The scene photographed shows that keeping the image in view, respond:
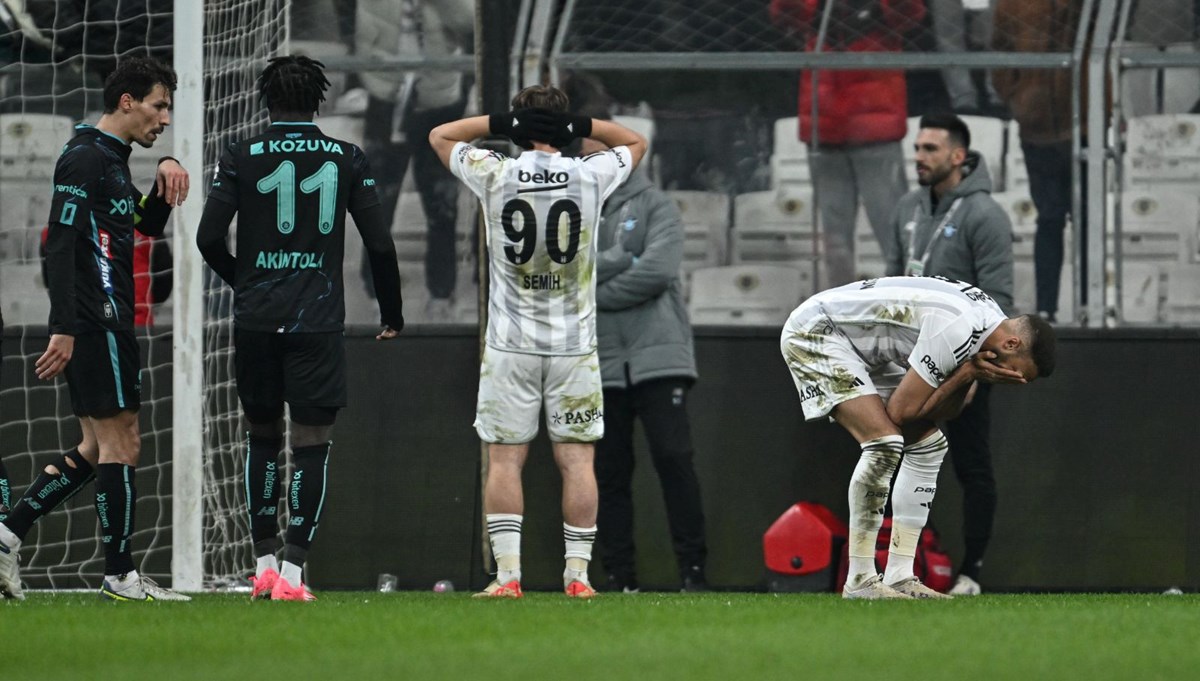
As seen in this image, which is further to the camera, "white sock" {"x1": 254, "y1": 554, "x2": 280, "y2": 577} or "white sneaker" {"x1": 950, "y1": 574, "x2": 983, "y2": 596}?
"white sneaker" {"x1": 950, "y1": 574, "x2": 983, "y2": 596}

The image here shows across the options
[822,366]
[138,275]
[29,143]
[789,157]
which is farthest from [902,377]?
[29,143]

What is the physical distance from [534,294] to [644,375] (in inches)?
62.8

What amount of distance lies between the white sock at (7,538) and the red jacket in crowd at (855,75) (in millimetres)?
4456

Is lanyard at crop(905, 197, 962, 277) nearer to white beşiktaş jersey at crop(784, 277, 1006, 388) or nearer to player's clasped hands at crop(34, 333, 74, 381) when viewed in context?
white beşiktaş jersey at crop(784, 277, 1006, 388)

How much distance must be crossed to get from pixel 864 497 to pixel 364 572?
2.95m

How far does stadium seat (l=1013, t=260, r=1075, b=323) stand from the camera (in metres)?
9.38

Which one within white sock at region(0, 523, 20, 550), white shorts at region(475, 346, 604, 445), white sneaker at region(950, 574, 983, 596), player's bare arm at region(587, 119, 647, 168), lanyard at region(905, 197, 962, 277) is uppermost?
player's bare arm at region(587, 119, 647, 168)

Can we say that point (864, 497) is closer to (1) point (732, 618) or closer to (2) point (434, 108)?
(1) point (732, 618)

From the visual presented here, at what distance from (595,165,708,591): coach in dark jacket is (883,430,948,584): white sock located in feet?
5.14

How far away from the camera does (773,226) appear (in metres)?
9.65

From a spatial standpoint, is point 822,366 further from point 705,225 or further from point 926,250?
point 705,225

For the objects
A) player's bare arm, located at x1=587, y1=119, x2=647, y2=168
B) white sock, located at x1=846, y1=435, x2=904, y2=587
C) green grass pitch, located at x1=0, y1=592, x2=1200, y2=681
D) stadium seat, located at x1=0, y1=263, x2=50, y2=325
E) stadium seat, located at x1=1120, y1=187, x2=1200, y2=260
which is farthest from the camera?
stadium seat, located at x1=0, y1=263, x2=50, y2=325

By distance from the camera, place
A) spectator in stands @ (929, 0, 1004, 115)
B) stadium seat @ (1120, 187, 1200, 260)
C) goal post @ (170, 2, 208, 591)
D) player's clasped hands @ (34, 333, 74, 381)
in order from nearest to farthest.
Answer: player's clasped hands @ (34, 333, 74, 381) → goal post @ (170, 2, 208, 591) → stadium seat @ (1120, 187, 1200, 260) → spectator in stands @ (929, 0, 1004, 115)

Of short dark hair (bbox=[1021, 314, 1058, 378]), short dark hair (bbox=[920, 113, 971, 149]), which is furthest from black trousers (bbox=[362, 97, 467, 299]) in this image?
short dark hair (bbox=[1021, 314, 1058, 378])
